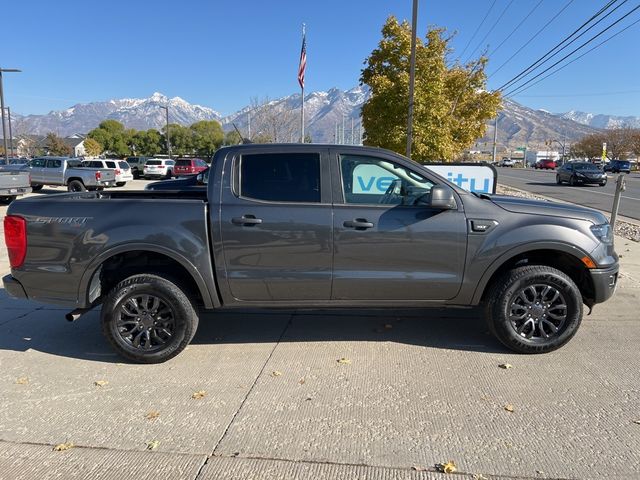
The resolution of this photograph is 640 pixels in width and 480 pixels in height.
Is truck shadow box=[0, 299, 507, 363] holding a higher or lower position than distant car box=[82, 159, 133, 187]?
lower

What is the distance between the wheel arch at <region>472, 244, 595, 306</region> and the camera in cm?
397

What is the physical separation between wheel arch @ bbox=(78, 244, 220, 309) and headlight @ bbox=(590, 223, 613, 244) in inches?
132

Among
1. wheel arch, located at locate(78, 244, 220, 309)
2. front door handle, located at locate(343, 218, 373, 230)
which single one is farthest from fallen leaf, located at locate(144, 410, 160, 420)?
front door handle, located at locate(343, 218, 373, 230)

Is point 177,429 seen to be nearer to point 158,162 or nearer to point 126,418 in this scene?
point 126,418

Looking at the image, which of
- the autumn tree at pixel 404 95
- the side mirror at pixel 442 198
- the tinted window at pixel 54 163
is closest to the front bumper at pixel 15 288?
the side mirror at pixel 442 198

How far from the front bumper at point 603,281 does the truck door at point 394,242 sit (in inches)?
47.1

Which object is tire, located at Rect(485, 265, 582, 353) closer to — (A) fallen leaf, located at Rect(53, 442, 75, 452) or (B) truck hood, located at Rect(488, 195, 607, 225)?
(B) truck hood, located at Rect(488, 195, 607, 225)

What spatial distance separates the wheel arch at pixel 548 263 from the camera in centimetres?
397

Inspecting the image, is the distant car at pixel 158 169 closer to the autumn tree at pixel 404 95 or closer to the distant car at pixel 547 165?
the autumn tree at pixel 404 95

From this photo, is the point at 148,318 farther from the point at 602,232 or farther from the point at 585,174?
the point at 585,174

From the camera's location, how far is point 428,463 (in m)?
2.71

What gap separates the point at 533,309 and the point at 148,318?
3.36 metres

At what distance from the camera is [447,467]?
8.71 ft

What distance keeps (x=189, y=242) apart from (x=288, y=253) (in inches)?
32.8
